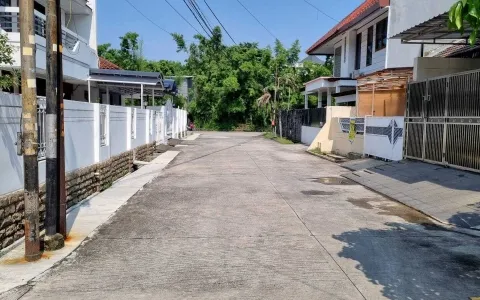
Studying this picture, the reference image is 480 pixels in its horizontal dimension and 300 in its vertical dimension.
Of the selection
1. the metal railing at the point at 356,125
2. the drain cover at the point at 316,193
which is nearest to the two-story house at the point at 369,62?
the metal railing at the point at 356,125

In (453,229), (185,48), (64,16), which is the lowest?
(453,229)

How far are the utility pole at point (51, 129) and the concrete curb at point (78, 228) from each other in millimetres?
326

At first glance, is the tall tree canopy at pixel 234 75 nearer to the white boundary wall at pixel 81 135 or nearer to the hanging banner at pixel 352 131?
the hanging banner at pixel 352 131

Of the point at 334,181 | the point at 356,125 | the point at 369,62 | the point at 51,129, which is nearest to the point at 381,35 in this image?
the point at 369,62

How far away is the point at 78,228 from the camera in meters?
6.89

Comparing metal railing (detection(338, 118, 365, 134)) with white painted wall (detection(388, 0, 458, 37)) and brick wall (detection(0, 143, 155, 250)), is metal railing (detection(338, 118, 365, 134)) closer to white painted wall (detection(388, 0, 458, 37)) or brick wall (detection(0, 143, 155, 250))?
white painted wall (detection(388, 0, 458, 37))

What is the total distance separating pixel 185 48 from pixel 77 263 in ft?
195

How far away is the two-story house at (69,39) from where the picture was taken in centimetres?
1358

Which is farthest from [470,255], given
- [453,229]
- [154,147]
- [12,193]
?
[154,147]

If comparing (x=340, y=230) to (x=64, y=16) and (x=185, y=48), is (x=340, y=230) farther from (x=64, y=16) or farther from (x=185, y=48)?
(x=185, y=48)

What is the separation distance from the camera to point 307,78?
5059cm

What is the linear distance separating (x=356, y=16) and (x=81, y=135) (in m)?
19.7

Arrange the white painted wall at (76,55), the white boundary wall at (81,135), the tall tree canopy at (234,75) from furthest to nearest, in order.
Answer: the tall tree canopy at (234,75), the white painted wall at (76,55), the white boundary wall at (81,135)

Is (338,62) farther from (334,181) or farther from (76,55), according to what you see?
(334,181)
